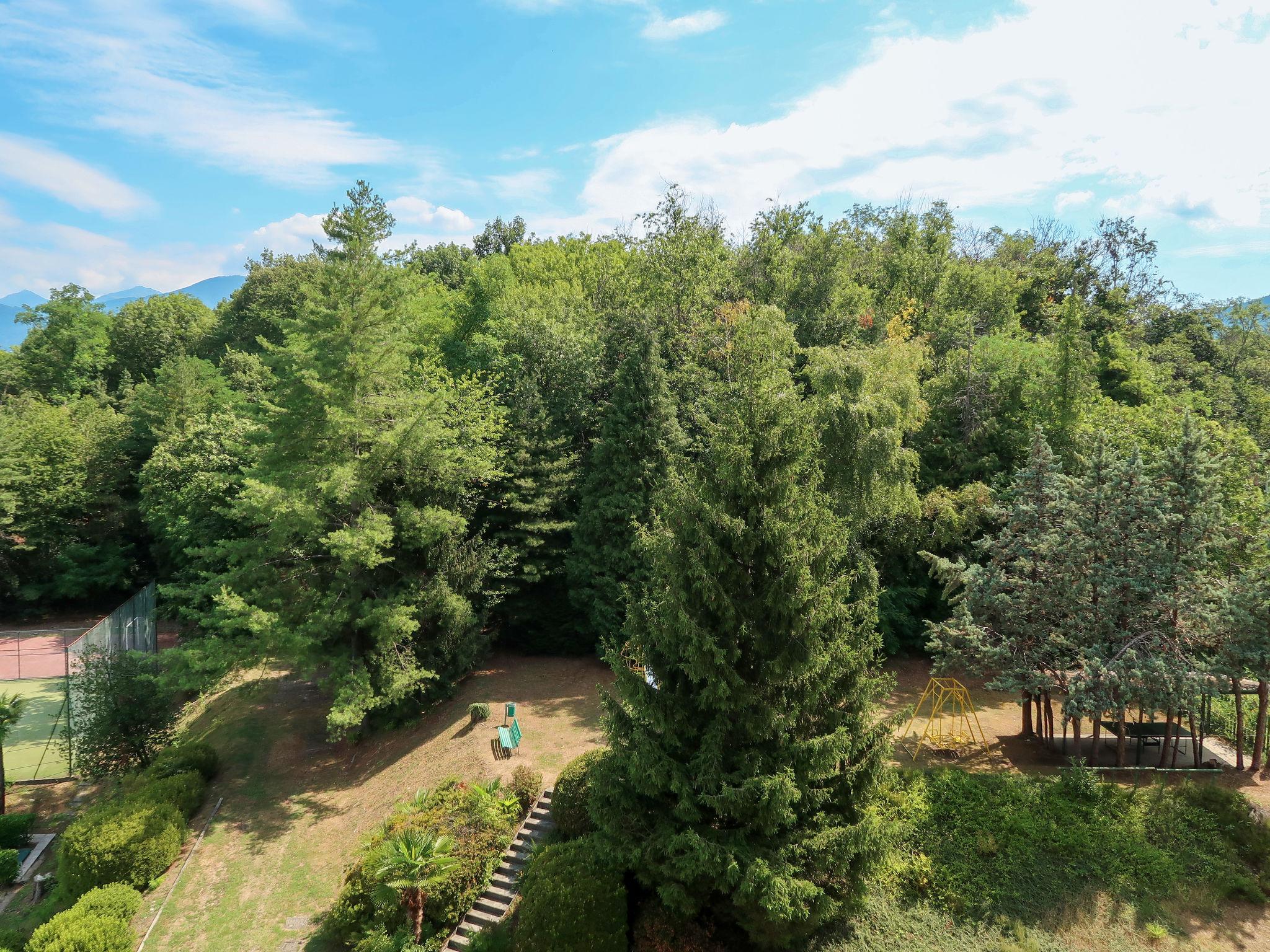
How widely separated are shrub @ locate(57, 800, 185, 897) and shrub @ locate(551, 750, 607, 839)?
389 inches

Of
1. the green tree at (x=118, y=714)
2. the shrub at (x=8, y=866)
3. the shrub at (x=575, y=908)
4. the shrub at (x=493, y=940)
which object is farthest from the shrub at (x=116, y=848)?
the shrub at (x=575, y=908)

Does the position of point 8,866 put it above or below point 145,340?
below

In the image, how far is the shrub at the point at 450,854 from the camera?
14.9 metres

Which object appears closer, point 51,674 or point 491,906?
point 491,906

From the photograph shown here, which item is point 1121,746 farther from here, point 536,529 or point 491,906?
point 536,529

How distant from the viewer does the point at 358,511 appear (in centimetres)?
2302

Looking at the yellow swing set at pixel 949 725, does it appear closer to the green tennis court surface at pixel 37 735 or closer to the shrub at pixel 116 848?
the shrub at pixel 116 848

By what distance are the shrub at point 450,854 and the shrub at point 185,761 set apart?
732cm

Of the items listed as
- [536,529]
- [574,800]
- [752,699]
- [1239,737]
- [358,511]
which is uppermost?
[358,511]

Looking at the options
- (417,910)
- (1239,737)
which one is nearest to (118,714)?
(417,910)

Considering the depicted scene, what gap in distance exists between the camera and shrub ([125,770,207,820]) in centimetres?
1867

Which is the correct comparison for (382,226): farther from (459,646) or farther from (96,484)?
(96,484)

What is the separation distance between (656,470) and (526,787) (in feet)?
36.0

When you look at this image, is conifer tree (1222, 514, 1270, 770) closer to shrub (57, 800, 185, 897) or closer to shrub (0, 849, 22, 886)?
shrub (57, 800, 185, 897)
